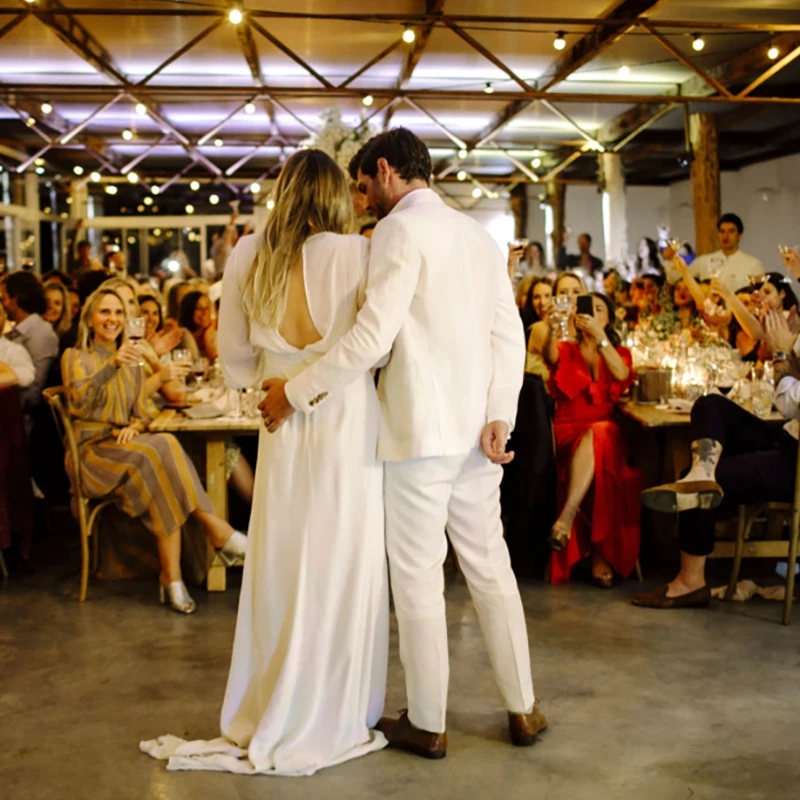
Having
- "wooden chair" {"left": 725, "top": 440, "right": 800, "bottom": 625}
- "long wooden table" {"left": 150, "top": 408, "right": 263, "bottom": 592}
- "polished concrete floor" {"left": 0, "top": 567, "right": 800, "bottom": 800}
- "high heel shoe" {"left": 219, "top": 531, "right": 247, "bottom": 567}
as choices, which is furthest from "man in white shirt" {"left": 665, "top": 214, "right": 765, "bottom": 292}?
"high heel shoe" {"left": 219, "top": 531, "right": 247, "bottom": 567}

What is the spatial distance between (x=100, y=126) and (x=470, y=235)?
13.2m

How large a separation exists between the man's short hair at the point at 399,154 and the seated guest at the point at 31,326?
3272 millimetres

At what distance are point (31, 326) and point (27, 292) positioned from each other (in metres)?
0.24

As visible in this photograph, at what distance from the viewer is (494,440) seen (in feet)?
9.36

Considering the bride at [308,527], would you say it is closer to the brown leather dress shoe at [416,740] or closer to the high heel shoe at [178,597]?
the brown leather dress shoe at [416,740]

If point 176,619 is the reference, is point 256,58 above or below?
above

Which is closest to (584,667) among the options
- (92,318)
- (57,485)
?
(92,318)

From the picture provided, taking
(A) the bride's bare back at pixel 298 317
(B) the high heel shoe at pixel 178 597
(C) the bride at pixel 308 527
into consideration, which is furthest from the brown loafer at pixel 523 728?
(B) the high heel shoe at pixel 178 597

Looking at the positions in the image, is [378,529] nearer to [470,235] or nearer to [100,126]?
[470,235]

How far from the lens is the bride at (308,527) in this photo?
9.07 feet

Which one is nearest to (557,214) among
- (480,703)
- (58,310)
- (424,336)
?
(58,310)

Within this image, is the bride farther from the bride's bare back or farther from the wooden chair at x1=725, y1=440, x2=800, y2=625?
the wooden chair at x1=725, y1=440, x2=800, y2=625

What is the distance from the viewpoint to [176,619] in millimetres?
4199

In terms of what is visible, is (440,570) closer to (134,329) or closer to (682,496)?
(682,496)
